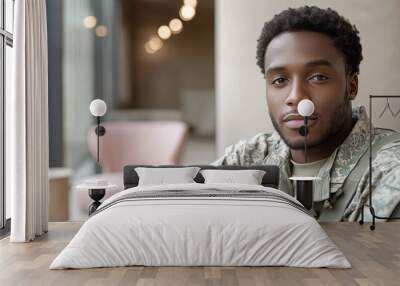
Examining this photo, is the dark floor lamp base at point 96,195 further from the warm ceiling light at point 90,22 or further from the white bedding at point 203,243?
the warm ceiling light at point 90,22

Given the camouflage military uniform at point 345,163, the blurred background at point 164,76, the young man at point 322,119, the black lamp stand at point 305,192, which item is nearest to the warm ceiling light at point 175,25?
the blurred background at point 164,76

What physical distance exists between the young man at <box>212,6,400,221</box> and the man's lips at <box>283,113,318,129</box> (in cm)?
1

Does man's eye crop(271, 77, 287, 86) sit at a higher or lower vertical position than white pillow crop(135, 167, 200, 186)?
higher

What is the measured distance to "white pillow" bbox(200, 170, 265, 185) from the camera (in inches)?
230

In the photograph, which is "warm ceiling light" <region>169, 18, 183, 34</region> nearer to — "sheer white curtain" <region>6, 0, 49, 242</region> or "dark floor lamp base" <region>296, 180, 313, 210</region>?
"sheer white curtain" <region>6, 0, 49, 242</region>

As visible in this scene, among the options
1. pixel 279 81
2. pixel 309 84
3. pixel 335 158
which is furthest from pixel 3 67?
pixel 335 158

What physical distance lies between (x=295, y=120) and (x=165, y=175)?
1.48 meters

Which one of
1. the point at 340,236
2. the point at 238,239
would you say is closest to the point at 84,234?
the point at 238,239

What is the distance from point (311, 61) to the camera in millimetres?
6273

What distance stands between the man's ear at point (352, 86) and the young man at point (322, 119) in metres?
0.01

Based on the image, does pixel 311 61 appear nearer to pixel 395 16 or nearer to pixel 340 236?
pixel 395 16

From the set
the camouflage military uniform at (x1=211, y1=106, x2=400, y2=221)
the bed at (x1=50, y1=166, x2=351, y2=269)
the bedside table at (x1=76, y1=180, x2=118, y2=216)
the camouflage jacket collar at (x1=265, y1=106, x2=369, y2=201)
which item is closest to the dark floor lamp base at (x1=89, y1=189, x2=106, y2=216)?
the bedside table at (x1=76, y1=180, x2=118, y2=216)

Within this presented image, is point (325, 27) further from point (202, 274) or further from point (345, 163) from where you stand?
point (202, 274)

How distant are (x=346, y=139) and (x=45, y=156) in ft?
9.79
